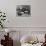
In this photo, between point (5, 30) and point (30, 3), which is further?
point (30, 3)

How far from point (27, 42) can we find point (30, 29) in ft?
1.21

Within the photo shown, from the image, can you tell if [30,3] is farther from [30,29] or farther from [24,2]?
[30,29]

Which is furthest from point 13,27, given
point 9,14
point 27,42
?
point 27,42

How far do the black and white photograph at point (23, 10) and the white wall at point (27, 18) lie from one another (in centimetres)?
6

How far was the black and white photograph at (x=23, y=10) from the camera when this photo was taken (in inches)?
110

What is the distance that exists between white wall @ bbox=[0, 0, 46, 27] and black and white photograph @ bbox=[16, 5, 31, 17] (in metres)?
0.06

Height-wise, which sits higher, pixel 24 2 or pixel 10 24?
pixel 24 2

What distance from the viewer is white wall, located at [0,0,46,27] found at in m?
2.80

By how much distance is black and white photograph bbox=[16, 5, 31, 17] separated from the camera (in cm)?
279

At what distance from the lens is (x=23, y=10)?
2.80 m

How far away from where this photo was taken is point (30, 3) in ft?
9.16

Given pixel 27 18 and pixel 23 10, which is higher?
pixel 23 10

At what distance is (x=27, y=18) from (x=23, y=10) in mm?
185

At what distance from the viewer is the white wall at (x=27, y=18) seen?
280 cm
